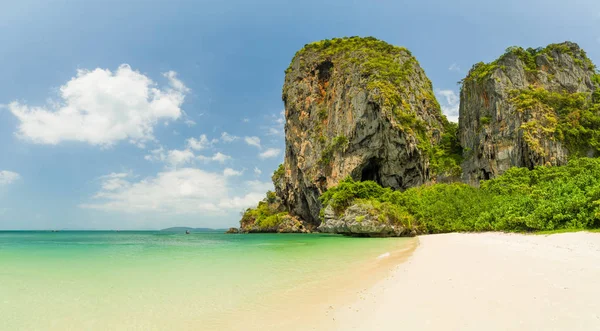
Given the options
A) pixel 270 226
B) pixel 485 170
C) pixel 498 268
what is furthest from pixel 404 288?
pixel 270 226

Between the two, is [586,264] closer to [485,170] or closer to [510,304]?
[510,304]

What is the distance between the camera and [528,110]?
3434 cm

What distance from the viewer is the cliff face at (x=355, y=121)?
43.3m

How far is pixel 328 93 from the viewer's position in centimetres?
5481

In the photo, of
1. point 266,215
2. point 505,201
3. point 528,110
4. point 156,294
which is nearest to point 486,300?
point 156,294

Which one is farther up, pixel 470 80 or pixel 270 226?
pixel 470 80

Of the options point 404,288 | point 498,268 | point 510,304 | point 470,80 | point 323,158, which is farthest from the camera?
point 323,158

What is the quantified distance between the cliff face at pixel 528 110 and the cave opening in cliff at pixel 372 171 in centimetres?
1156

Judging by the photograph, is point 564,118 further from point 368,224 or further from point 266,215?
point 266,215

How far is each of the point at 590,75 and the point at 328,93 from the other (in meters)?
35.0

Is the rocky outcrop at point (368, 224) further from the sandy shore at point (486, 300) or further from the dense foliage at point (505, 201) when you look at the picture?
the sandy shore at point (486, 300)

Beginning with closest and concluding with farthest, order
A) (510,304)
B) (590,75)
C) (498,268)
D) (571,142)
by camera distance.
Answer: (510,304)
(498,268)
(571,142)
(590,75)

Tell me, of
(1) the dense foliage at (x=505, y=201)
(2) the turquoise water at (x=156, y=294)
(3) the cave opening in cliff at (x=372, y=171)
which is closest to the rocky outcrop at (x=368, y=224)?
(1) the dense foliage at (x=505, y=201)

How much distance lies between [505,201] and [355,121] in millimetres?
25072
